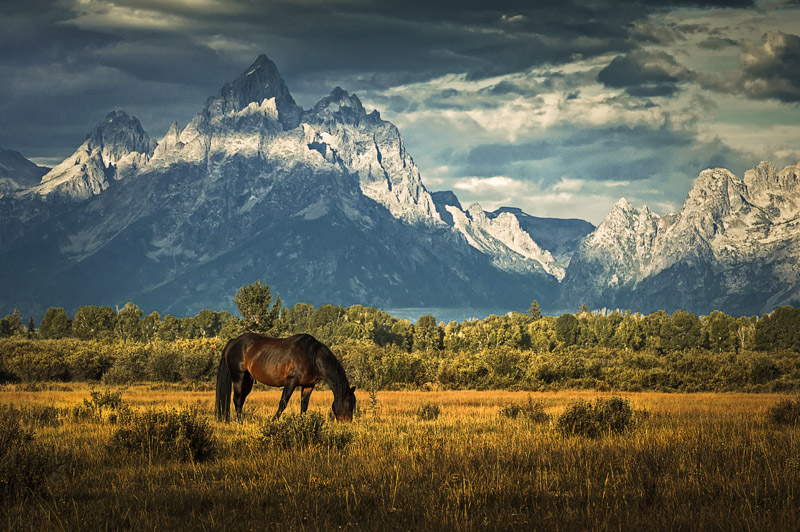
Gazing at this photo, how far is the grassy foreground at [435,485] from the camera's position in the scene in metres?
8.66

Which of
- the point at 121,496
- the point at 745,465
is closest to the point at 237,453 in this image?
the point at 121,496

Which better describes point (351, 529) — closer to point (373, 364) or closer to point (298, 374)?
point (298, 374)

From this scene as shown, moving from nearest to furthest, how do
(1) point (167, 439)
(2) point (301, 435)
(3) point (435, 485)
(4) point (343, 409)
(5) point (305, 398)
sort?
1. (3) point (435, 485)
2. (1) point (167, 439)
3. (2) point (301, 435)
4. (5) point (305, 398)
5. (4) point (343, 409)

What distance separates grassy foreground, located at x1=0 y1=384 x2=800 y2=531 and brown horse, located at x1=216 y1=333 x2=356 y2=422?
4.16m

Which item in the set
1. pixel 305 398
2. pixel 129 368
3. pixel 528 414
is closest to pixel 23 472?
pixel 305 398

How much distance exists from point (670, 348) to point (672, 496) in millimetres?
147746

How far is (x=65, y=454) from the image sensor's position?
13.1m

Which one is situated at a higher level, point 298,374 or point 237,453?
point 298,374

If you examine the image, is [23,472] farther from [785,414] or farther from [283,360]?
[785,414]

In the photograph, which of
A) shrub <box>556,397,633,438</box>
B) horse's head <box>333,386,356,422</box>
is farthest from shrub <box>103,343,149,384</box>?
shrub <box>556,397,633,438</box>

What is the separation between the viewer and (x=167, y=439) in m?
14.1

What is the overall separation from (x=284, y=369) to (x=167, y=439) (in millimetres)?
6502

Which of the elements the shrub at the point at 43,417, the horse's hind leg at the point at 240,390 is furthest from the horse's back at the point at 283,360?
the shrub at the point at 43,417

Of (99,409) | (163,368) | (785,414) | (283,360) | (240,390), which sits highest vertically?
(283,360)
